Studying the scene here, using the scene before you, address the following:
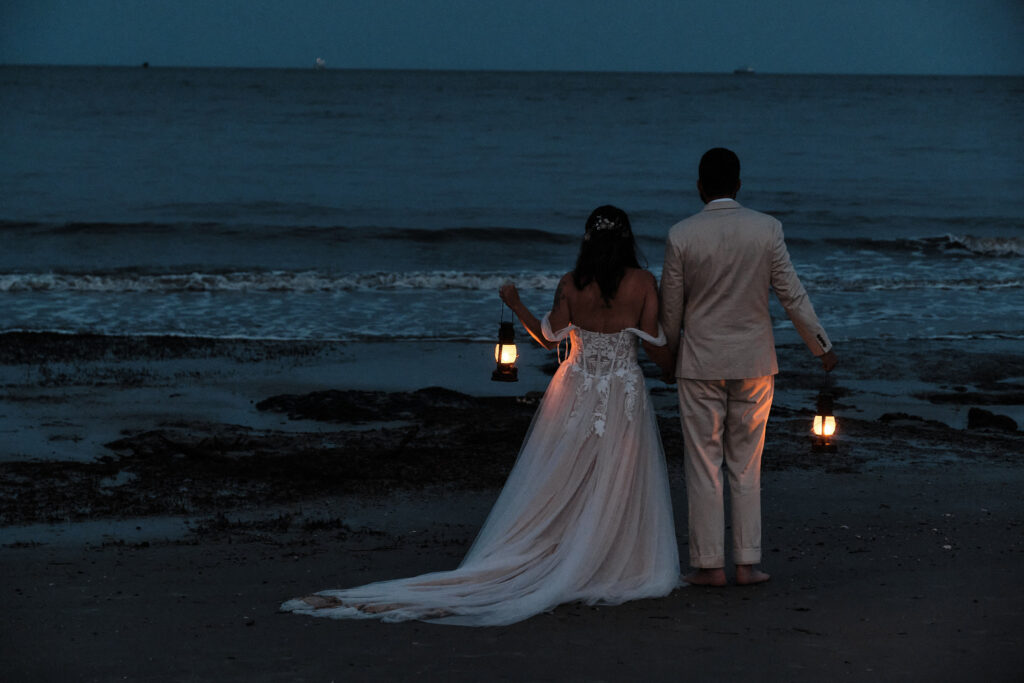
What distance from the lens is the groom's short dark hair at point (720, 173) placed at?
201 inches

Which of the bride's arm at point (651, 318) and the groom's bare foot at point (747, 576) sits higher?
the bride's arm at point (651, 318)

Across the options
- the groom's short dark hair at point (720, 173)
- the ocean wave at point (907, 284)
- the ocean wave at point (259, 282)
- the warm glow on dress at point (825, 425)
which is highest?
the ocean wave at point (907, 284)

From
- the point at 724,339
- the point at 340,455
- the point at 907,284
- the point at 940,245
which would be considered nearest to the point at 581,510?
the point at 724,339

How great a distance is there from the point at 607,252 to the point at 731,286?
0.54 metres

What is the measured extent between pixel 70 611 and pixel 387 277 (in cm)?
1622

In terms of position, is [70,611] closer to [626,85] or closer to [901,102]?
[901,102]

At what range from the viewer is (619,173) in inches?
1585

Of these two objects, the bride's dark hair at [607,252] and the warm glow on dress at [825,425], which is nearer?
the bride's dark hair at [607,252]

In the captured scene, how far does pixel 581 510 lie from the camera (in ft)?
17.3

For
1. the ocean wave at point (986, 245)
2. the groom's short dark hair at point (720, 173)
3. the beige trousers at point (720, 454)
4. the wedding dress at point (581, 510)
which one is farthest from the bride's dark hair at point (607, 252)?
the ocean wave at point (986, 245)

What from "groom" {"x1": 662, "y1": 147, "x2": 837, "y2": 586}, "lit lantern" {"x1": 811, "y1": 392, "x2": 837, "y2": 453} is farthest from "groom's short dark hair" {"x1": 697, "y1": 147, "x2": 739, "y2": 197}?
"lit lantern" {"x1": 811, "y1": 392, "x2": 837, "y2": 453}

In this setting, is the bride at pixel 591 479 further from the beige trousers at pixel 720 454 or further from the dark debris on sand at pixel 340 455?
the dark debris on sand at pixel 340 455

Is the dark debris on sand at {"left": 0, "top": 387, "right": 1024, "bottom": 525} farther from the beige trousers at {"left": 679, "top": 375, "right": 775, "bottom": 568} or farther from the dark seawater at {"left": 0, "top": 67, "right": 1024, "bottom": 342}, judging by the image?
the dark seawater at {"left": 0, "top": 67, "right": 1024, "bottom": 342}

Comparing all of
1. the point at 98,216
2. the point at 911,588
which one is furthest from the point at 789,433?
the point at 98,216
